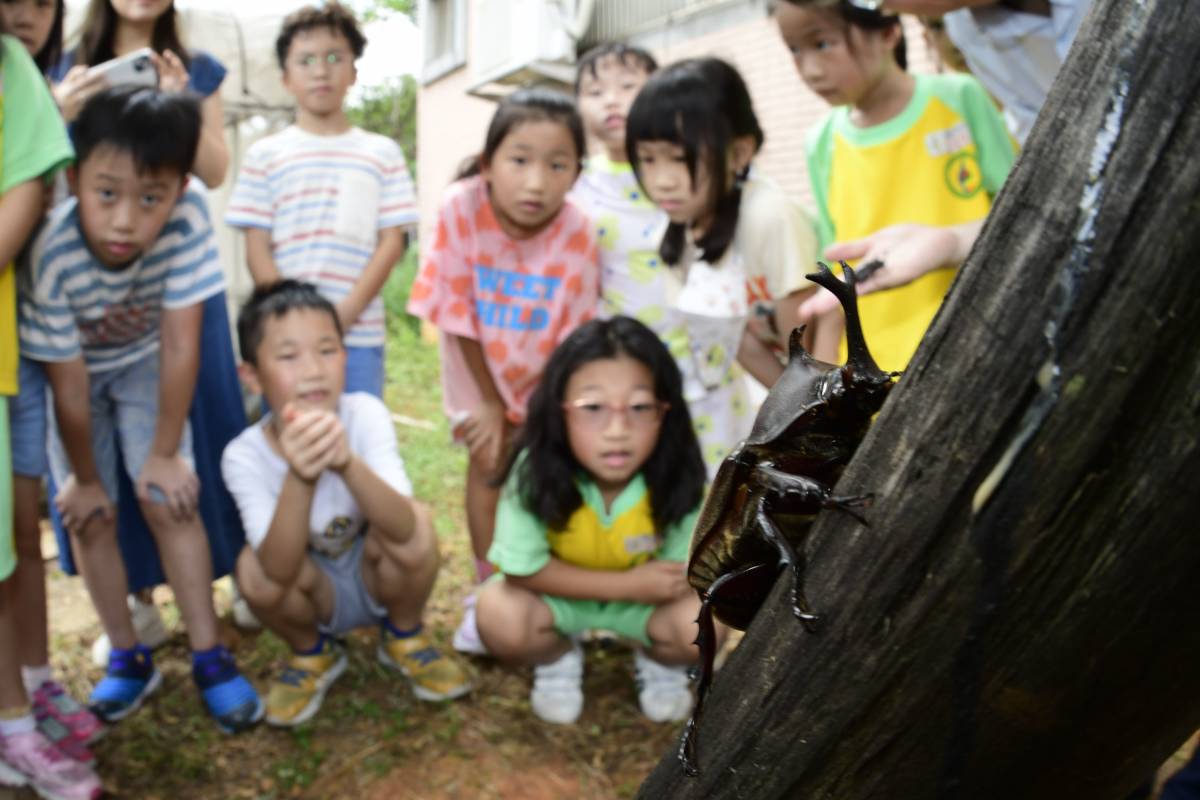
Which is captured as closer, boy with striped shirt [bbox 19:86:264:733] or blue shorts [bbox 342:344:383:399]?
boy with striped shirt [bbox 19:86:264:733]

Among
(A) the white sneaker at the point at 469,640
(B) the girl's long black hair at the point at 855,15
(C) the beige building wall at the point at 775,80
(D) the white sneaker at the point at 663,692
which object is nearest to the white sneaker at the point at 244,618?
(A) the white sneaker at the point at 469,640

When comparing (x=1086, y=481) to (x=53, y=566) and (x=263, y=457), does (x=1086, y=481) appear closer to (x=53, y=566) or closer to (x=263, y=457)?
(x=263, y=457)

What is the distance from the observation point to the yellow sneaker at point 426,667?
2.87m

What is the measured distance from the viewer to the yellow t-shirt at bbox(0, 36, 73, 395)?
2188 mm

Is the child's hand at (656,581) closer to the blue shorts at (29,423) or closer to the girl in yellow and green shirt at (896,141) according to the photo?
the girl in yellow and green shirt at (896,141)

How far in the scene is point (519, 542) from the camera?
2.72 metres

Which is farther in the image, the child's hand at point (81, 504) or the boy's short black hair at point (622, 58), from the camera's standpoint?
the boy's short black hair at point (622, 58)

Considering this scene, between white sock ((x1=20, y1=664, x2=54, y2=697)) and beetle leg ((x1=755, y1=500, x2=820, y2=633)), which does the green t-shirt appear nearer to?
white sock ((x1=20, y1=664, x2=54, y2=697))

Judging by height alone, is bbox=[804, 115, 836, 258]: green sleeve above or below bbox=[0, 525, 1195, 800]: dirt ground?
above

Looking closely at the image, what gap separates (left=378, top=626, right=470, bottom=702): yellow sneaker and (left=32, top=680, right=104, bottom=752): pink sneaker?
2.78 feet

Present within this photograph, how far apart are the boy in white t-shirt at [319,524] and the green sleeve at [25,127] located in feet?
2.47

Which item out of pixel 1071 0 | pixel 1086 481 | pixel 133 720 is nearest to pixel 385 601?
pixel 133 720

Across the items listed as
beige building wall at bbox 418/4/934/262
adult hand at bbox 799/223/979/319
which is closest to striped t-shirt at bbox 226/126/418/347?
adult hand at bbox 799/223/979/319

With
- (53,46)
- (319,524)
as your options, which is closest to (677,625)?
(319,524)
